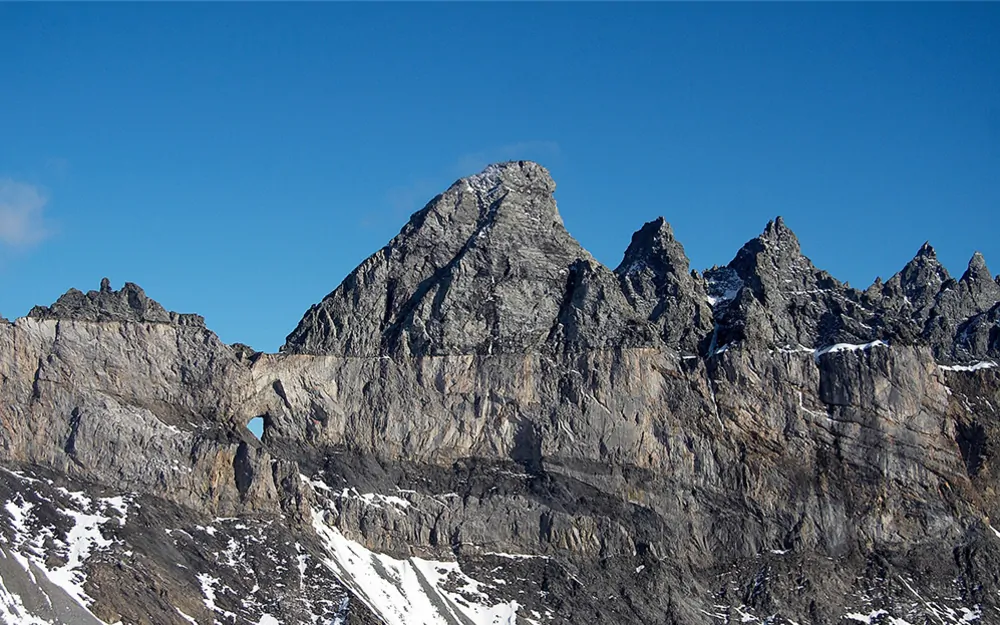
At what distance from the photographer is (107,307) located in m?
164

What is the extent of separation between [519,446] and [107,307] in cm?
4087

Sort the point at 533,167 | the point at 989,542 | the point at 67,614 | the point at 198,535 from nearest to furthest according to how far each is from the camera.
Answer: the point at 67,614 < the point at 198,535 < the point at 989,542 < the point at 533,167

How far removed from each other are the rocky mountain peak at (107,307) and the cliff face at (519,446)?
0.30 m

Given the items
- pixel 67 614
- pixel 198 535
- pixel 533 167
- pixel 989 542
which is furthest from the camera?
pixel 533 167

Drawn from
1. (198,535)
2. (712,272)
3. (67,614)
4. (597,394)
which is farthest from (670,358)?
(67,614)

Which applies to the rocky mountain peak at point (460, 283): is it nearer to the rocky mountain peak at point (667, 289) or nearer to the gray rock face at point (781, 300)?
the rocky mountain peak at point (667, 289)

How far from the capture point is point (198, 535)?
151875 mm

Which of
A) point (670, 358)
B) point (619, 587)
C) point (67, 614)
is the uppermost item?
point (670, 358)

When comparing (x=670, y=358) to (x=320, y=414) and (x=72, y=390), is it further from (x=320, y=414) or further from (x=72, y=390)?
(x=72, y=390)

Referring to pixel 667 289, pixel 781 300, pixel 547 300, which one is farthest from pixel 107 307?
pixel 781 300

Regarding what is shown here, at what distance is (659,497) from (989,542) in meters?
31.2

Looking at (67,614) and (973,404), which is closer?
(67,614)

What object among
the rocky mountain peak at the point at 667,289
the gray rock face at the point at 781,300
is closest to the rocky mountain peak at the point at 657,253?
the rocky mountain peak at the point at 667,289

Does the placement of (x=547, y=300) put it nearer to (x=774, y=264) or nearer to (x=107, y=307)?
(x=774, y=264)
